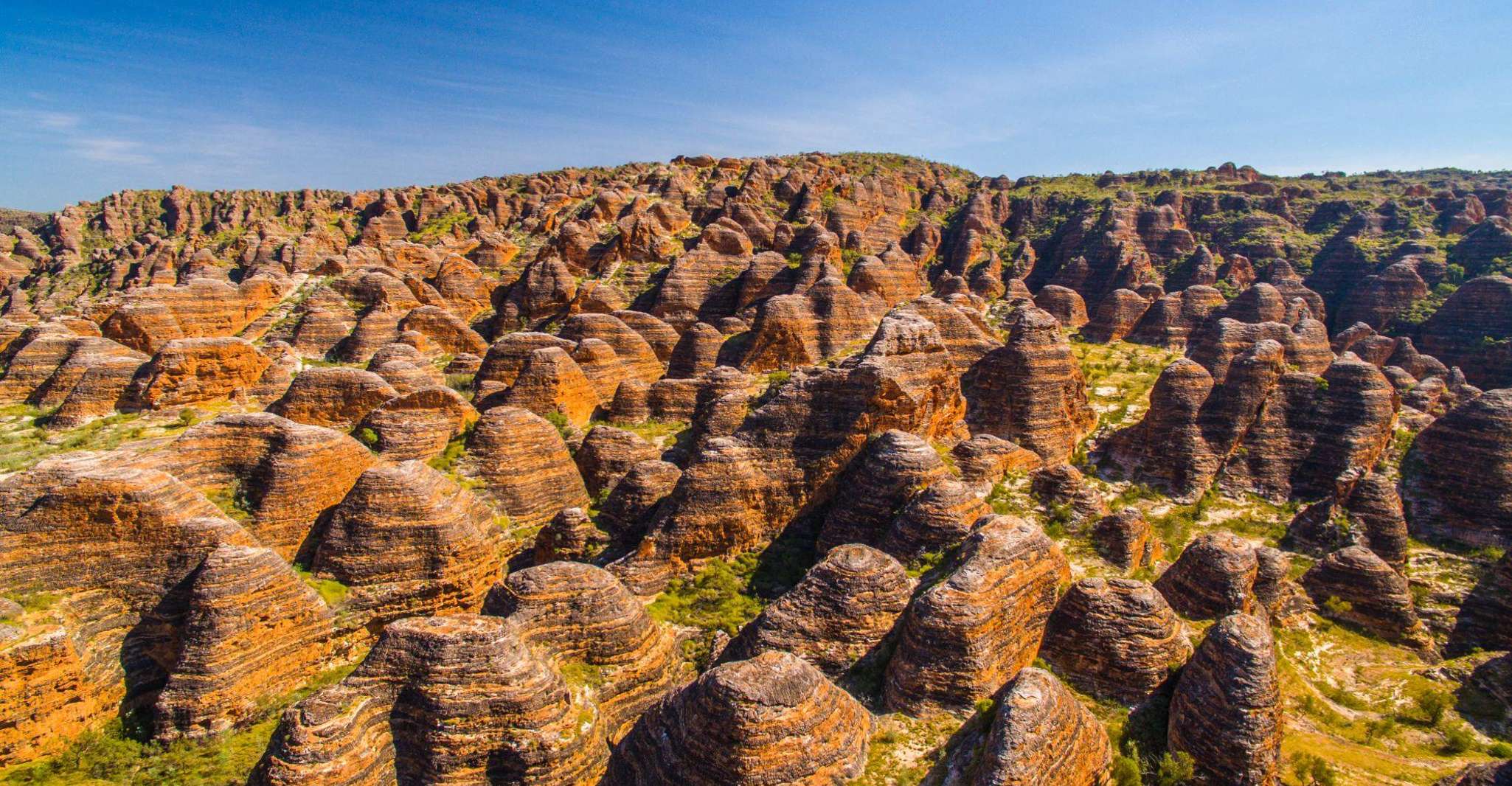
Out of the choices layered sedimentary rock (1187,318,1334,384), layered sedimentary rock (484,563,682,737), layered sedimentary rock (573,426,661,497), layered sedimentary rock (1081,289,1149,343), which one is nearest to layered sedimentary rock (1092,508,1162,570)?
layered sedimentary rock (484,563,682,737)

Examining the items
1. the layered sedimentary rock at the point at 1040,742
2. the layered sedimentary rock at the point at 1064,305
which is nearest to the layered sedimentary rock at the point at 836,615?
the layered sedimentary rock at the point at 1040,742

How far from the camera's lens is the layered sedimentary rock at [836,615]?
54.0 ft

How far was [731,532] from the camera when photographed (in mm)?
23359

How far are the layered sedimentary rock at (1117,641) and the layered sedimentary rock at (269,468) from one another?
22000 millimetres

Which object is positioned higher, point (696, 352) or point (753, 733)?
point (696, 352)

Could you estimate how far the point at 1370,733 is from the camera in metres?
17.2

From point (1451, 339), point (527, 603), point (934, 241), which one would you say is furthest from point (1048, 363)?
point (934, 241)

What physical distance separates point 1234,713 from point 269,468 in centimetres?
2627

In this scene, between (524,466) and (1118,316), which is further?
(1118,316)

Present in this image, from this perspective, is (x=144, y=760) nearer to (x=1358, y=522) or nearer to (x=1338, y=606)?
(x=1338, y=606)

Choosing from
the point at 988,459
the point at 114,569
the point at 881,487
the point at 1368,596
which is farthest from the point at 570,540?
the point at 1368,596

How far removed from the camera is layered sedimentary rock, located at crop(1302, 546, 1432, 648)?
23453mm

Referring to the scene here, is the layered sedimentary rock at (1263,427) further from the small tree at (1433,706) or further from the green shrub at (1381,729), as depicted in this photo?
the green shrub at (1381,729)

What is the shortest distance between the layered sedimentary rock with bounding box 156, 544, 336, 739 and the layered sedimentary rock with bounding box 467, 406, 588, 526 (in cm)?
824
